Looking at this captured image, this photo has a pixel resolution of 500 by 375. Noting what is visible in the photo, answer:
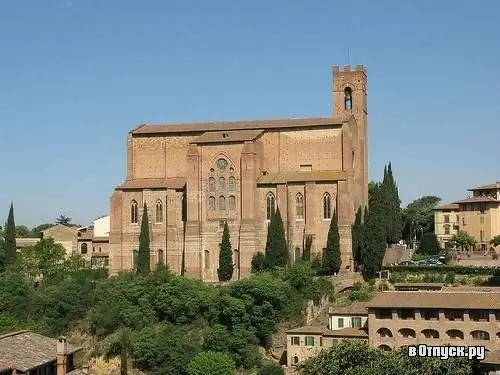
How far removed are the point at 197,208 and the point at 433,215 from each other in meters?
36.4

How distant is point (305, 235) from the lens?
6375 centimetres

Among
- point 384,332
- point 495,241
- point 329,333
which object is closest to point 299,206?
point 329,333

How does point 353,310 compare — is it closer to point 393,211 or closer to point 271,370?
point 271,370

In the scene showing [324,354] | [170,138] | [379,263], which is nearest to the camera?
[324,354]

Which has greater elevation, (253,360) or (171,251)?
(171,251)

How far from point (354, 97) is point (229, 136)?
39.7ft

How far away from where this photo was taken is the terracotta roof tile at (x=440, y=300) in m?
45.6

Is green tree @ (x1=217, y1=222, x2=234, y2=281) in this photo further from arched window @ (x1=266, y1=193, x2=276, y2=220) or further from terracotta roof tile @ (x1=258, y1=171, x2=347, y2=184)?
terracotta roof tile @ (x1=258, y1=171, x2=347, y2=184)

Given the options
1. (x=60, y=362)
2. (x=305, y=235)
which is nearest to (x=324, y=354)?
(x=60, y=362)

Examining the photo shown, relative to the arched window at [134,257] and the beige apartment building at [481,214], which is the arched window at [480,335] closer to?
the beige apartment building at [481,214]

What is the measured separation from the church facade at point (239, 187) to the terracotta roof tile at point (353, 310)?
10.2 m

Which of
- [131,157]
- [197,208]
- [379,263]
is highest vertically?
[131,157]

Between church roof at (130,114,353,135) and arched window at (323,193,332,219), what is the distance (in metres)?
6.22

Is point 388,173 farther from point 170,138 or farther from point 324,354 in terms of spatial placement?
point 324,354
